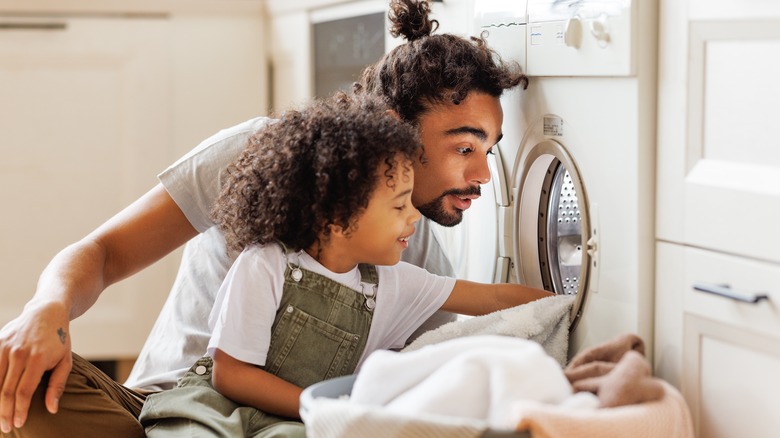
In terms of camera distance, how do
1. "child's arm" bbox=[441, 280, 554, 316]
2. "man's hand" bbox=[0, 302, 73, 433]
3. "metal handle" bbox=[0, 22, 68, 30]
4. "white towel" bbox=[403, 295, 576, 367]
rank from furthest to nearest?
"metal handle" bbox=[0, 22, 68, 30], "child's arm" bbox=[441, 280, 554, 316], "white towel" bbox=[403, 295, 576, 367], "man's hand" bbox=[0, 302, 73, 433]

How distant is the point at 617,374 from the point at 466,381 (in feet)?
0.51

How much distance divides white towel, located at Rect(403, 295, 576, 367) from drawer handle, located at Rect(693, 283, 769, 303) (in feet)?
0.77

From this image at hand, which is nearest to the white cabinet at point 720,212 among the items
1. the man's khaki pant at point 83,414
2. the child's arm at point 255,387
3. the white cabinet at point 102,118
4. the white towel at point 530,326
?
the white towel at point 530,326

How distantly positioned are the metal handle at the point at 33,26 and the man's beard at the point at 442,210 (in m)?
1.47

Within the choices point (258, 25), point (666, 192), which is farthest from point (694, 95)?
point (258, 25)

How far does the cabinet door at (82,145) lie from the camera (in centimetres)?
256

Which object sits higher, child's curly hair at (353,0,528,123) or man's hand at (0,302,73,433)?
child's curly hair at (353,0,528,123)

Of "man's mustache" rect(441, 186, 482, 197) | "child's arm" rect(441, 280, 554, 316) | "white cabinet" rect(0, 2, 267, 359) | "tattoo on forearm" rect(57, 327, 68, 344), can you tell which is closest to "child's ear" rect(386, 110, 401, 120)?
"man's mustache" rect(441, 186, 482, 197)

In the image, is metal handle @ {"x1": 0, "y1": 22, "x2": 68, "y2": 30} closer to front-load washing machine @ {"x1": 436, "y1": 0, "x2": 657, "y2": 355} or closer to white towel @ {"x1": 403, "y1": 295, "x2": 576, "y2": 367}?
front-load washing machine @ {"x1": 436, "y1": 0, "x2": 657, "y2": 355}

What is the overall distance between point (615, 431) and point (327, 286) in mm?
448

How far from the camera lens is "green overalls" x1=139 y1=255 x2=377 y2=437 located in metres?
1.15

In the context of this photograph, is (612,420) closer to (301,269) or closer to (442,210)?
(301,269)

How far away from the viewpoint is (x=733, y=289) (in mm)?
998

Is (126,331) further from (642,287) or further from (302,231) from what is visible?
(642,287)
